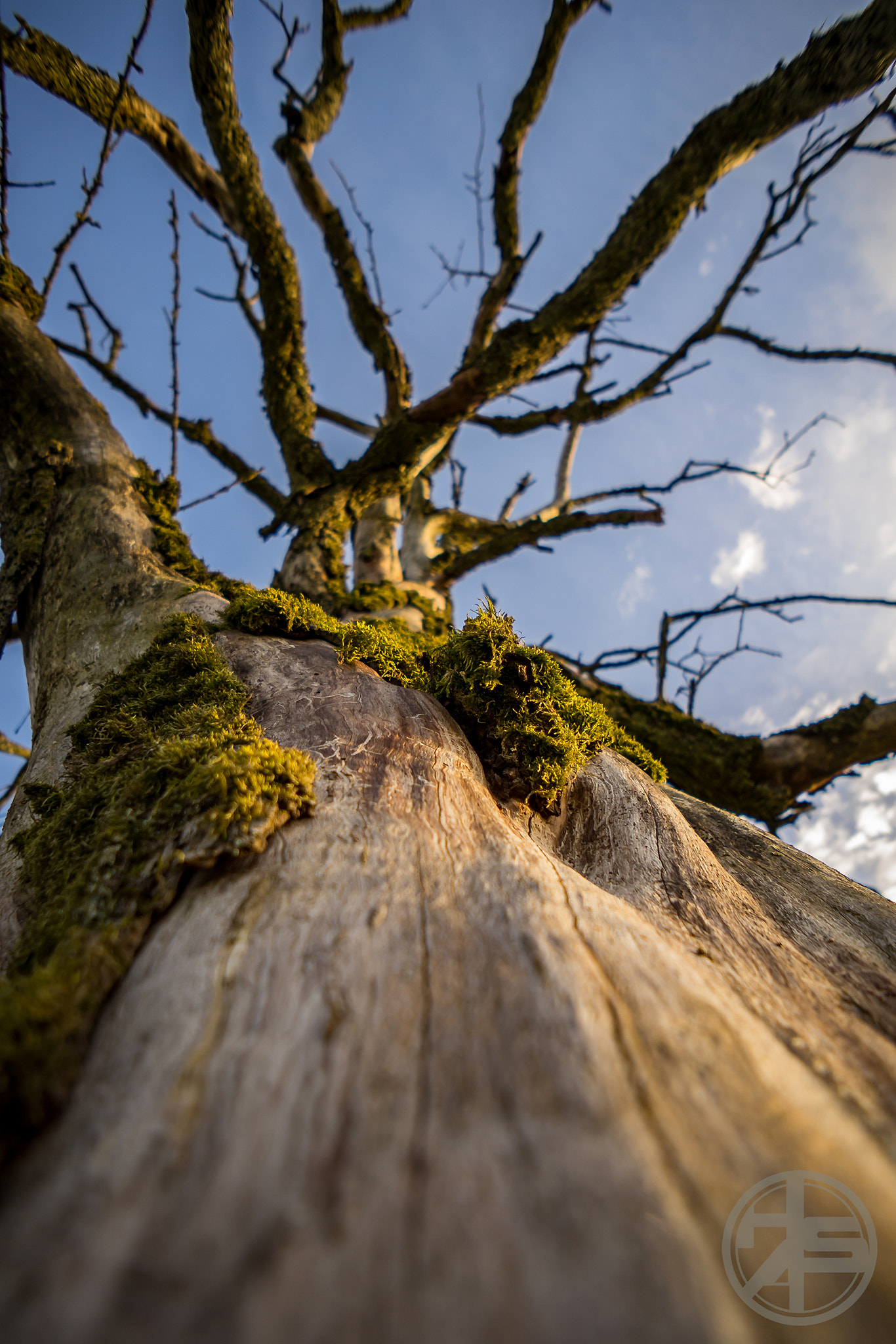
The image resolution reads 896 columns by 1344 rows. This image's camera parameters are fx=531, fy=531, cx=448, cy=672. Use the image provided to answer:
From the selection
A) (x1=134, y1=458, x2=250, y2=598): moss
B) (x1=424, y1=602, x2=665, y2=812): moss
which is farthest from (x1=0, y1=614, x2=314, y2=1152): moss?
(x1=134, y1=458, x2=250, y2=598): moss

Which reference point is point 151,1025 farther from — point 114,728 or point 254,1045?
point 114,728

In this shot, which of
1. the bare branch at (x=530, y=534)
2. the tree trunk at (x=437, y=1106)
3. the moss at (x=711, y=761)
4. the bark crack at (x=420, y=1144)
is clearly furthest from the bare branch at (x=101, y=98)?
the moss at (x=711, y=761)

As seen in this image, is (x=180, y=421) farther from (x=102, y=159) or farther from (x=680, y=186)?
(x=680, y=186)

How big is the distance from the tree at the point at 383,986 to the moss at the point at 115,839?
1cm

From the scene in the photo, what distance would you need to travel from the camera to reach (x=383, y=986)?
1.20 meters

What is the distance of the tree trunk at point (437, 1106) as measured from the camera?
0.76 meters

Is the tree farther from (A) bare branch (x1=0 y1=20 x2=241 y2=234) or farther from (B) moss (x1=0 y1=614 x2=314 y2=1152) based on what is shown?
(A) bare branch (x1=0 y1=20 x2=241 y2=234)

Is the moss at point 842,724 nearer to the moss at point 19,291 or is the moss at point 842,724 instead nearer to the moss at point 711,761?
the moss at point 711,761

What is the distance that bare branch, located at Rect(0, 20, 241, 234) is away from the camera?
400cm

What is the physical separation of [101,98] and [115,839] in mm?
6125

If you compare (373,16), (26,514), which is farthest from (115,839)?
(373,16)

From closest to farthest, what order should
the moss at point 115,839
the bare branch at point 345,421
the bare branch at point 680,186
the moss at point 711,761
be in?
the moss at point 115,839 < the bare branch at point 680,186 < the moss at point 711,761 < the bare branch at point 345,421

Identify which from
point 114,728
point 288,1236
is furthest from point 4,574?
point 288,1236

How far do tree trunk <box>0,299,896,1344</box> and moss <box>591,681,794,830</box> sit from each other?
10.4ft
